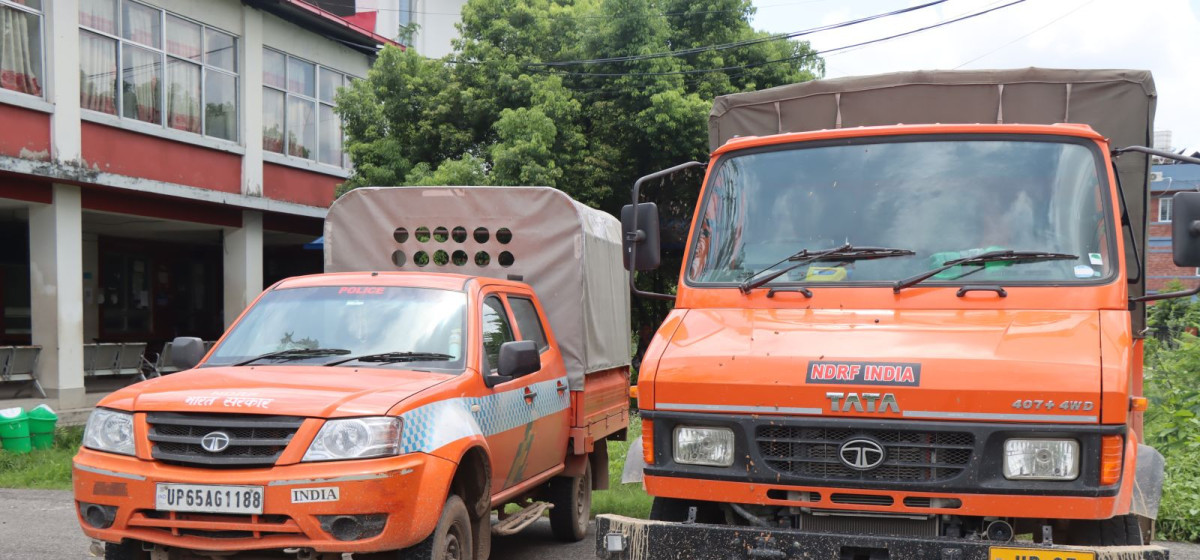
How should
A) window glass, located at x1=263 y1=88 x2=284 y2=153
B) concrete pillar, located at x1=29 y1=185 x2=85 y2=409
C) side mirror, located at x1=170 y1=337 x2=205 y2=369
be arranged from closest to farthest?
side mirror, located at x1=170 y1=337 x2=205 y2=369, concrete pillar, located at x1=29 y1=185 x2=85 y2=409, window glass, located at x1=263 y1=88 x2=284 y2=153

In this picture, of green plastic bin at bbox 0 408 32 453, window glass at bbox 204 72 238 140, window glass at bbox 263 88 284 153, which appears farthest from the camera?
window glass at bbox 263 88 284 153

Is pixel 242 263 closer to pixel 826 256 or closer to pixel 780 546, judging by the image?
pixel 826 256

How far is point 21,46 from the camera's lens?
1426 cm

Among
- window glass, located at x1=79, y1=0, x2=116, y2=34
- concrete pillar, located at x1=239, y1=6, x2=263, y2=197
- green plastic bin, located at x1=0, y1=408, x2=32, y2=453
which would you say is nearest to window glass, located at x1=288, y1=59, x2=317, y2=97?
concrete pillar, located at x1=239, y1=6, x2=263, y2=197

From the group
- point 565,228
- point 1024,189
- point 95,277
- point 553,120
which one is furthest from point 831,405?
point 95,277

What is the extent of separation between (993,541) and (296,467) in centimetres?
304

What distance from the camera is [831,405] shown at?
13.8ft

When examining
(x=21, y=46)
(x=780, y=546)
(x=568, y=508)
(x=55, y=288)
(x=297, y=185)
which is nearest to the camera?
(x=780, y=546)

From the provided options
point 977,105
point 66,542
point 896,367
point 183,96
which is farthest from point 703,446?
point 183,96

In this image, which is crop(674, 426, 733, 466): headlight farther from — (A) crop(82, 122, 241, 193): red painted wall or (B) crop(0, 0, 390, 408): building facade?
(A) crop(82, 122, 241, 193): red painted wall

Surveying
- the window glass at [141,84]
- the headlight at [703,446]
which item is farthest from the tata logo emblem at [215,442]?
the window glass at [141,84]

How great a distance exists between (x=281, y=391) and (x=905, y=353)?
2.95m

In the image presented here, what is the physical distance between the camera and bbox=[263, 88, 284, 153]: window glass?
63.0ft

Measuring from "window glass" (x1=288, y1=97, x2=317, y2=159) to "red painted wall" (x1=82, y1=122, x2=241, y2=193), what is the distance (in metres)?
1.86
